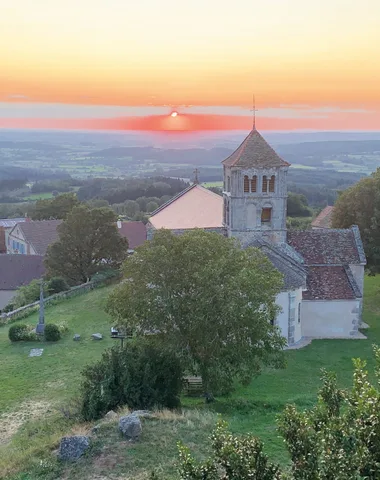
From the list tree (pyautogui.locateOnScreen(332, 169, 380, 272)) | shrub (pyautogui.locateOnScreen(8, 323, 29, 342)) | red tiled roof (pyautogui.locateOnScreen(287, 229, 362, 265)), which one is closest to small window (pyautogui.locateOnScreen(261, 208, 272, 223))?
red tiled roof (pyautogui.locateOnScreen(287, 229, 362, 265))

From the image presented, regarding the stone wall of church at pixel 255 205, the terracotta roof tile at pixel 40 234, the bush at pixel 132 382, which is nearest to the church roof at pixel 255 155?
the stone wall of church at pixel 255 205

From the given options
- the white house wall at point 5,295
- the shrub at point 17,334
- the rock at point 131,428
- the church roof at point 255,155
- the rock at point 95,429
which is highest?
the church roof at point 255,155

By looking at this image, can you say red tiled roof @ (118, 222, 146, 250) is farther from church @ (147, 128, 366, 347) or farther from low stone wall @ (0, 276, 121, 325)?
church @ (147, 128, 366, 347)

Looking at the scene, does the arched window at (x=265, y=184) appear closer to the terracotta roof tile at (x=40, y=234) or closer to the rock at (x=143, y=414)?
the rock at (x=143, y=414)

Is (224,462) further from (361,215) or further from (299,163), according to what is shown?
(299,163)

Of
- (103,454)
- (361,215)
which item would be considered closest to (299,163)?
(361,215)

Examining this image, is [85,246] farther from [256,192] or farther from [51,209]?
[51,209]
